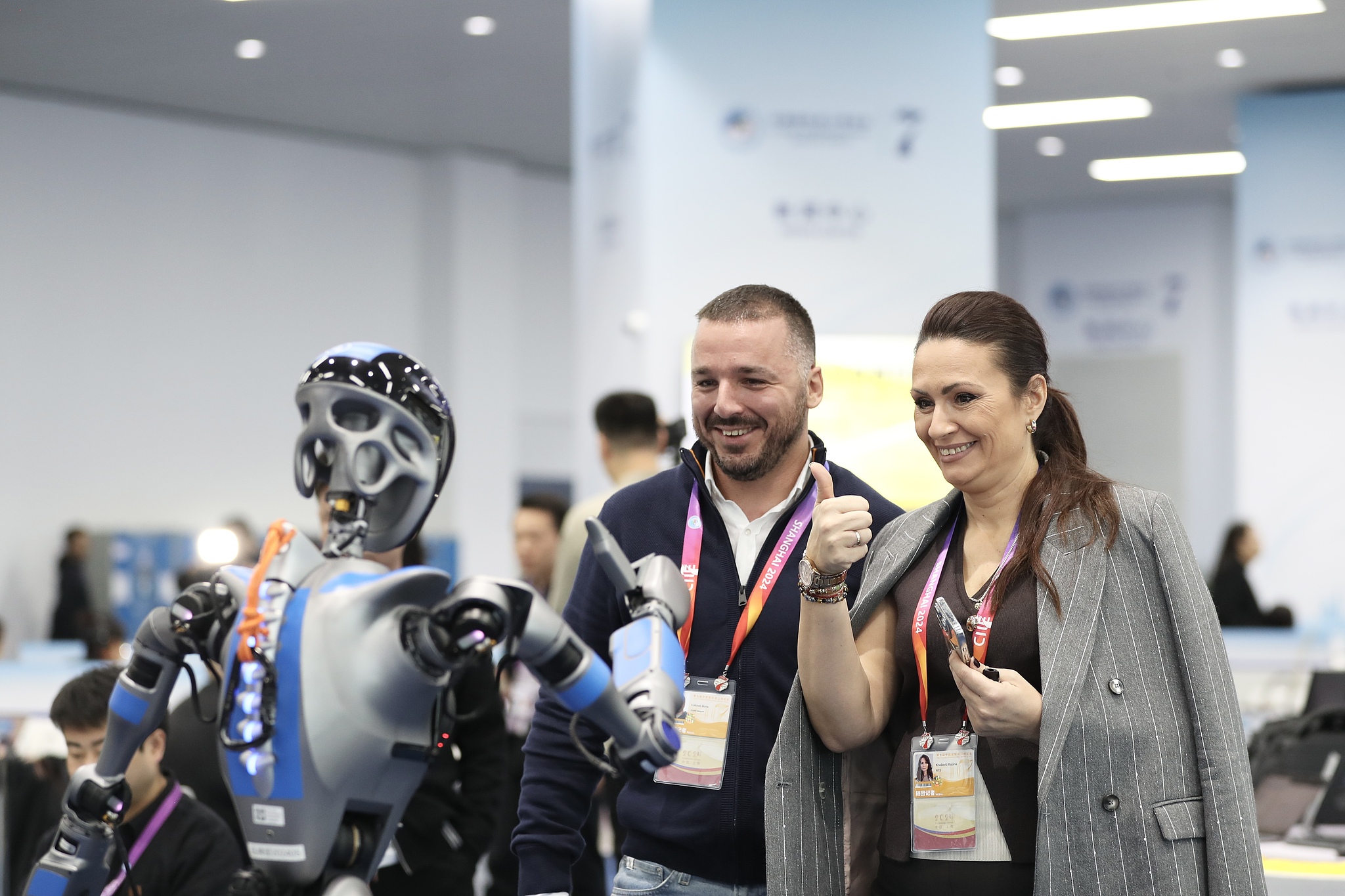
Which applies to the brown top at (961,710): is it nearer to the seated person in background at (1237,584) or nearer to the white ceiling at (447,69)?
the white ceiling at (447,69)

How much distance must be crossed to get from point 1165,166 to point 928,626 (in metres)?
12.9

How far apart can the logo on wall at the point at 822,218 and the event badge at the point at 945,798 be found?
4.61 metres

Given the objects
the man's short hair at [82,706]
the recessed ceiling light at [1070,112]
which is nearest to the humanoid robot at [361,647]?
the man's short hair at [82,706]

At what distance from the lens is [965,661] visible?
190 cm

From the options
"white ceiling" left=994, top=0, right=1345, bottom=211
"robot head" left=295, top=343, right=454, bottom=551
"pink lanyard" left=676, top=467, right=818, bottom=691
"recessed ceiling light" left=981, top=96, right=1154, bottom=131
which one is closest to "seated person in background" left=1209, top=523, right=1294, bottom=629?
"white ceiling" left=994, top=0, right=1345, bottom=211

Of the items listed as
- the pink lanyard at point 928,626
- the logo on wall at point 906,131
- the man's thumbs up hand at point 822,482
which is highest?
the logo on wall at point 906,131

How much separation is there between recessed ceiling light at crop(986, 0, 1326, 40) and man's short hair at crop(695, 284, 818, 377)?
23.5 ft

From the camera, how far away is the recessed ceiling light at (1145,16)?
8.91 meters

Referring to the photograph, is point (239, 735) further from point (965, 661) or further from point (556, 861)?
point (965, 661)

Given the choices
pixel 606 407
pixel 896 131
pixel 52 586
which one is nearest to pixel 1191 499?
pixel 896 131

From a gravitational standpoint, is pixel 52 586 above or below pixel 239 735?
below

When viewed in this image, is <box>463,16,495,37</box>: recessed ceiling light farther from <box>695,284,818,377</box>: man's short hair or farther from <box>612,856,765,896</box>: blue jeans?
<box>612,856,765,896</box>: blue jeans

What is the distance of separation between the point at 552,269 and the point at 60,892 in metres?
12.6

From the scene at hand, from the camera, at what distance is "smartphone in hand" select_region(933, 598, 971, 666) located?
6.18 ft
